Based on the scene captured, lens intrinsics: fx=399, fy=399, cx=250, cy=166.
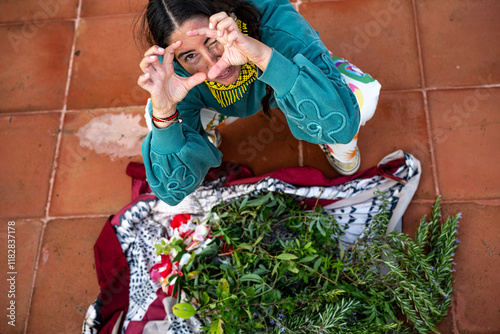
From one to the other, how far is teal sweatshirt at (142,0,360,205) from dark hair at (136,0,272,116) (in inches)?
3.2

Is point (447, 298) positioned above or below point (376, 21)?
below

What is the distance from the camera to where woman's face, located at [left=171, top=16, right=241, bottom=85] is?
1.17 m

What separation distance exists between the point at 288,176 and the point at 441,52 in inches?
41.5

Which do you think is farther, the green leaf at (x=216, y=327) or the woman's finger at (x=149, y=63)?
the green leaf at (x=216, y=327)

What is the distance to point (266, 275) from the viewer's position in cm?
154

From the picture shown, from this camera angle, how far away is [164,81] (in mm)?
1243

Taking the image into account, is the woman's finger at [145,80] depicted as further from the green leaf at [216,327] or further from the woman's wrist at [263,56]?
the green leaf at [216,327]

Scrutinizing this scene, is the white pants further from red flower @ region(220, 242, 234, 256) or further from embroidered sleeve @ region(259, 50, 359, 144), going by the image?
red flower @ region(220, 242, 234, 256)

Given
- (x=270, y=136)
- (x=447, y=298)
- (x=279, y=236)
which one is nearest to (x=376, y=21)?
(x=270, y=136)

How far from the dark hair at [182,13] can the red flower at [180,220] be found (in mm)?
854

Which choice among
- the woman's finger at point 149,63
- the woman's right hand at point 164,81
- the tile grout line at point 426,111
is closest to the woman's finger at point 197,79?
the woman's right hand at point 164,81

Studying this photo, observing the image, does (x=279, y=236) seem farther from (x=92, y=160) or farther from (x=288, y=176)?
(x=92, y=160)

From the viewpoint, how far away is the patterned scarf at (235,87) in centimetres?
139

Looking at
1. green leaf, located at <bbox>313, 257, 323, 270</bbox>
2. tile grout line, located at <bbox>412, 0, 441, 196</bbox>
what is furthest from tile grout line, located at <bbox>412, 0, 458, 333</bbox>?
green leaf, located at <bbox>313, 257, 323, 270</bbox>
